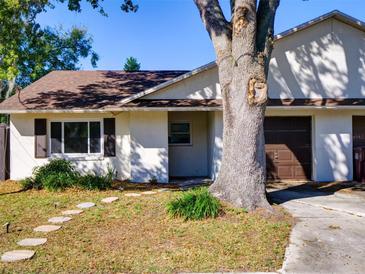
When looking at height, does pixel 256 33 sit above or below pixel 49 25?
below

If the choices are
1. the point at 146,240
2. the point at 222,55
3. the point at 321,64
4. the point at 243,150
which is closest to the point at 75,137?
the point at 222,55

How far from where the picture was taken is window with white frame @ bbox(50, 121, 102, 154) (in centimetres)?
1440

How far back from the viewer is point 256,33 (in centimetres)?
864

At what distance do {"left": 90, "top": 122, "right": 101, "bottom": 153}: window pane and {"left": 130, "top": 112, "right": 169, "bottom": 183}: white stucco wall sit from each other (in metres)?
1.68

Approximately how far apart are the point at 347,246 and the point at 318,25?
31.4 feet

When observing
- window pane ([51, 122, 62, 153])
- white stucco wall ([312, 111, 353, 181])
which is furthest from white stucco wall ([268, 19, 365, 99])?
window pane ([51, 122, 62, 153])

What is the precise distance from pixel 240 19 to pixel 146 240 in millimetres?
5025

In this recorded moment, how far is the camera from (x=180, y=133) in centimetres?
1570

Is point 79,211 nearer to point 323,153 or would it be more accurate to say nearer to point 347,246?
point 347,246

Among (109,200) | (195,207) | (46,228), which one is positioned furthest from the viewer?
(109,200)

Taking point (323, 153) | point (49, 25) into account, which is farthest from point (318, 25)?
point (49, 25)

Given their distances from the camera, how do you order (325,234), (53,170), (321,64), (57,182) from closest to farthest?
(325,234) → (57,182) → (53,170) → (321,64)

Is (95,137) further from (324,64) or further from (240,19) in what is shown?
(324,64)

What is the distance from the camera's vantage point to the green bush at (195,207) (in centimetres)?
753
